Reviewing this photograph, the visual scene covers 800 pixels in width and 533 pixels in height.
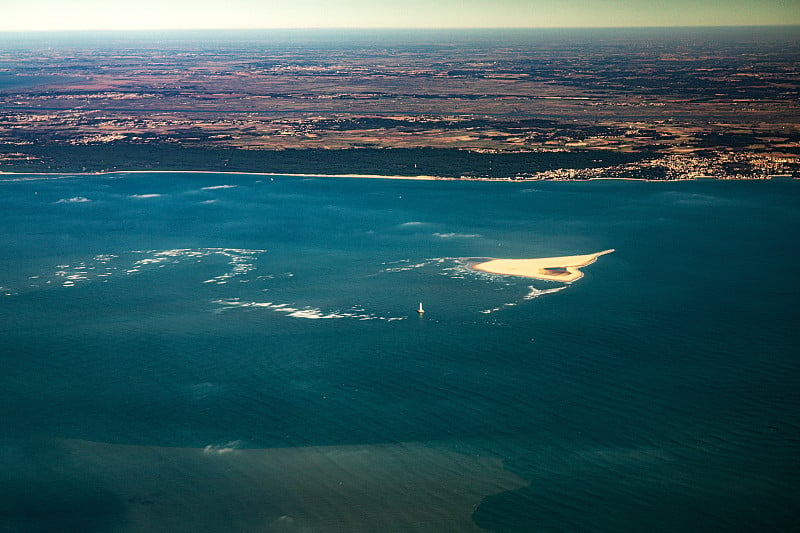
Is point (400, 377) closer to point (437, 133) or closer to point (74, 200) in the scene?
point (74, 200)

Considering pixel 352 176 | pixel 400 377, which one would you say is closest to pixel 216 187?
pixel 352 176

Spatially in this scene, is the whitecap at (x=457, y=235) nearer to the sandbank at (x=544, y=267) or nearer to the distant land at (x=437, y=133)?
the sandbank at (x=544, y=267)

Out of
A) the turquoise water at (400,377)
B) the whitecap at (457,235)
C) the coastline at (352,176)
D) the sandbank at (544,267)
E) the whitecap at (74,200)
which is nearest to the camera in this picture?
the turquoise water at (400,377)

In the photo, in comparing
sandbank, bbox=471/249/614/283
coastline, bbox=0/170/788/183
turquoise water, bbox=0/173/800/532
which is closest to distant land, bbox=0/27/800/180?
coastline, bbox=0/170/788/183

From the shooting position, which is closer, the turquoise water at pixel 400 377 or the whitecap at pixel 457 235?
the turquoise water at pixel 400 377

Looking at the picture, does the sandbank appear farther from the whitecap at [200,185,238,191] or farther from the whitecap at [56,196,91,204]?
the whitecap at [56,196,91,204]

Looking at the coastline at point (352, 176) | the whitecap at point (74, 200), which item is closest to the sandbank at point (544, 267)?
the coastline at point (352, 176)
